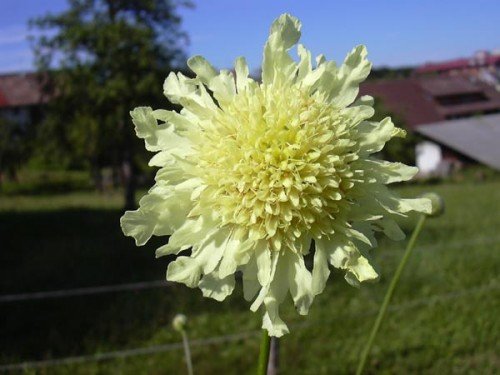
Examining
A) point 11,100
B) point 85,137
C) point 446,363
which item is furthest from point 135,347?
point 11,100

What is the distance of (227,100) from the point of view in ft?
3.24

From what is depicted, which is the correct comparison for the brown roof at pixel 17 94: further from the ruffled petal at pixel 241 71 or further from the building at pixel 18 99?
the ruffled petal at pixel 241 71

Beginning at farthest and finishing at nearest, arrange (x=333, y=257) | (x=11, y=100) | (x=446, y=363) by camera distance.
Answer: (x=11, y=100) → (x=446, y=363) → (x=333, y=257)

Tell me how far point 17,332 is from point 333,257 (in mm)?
4333

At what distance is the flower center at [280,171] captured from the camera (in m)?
0.91

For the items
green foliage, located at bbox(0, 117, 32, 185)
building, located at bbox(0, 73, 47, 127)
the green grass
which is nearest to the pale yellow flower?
the green grass

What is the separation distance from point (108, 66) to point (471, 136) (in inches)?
685

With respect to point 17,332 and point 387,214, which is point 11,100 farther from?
point 387,214

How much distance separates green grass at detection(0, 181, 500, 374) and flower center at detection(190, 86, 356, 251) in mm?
2972

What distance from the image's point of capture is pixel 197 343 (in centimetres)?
422

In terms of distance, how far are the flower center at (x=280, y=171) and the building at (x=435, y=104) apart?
25044 millimetres

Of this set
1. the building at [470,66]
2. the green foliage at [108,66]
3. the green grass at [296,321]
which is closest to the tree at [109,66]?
the green foliage at [108,66]

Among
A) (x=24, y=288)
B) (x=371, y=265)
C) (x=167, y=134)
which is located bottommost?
(x=24, y=288)

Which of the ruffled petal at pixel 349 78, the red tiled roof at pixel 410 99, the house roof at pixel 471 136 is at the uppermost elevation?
the ruffled petal at pixel 349 78
